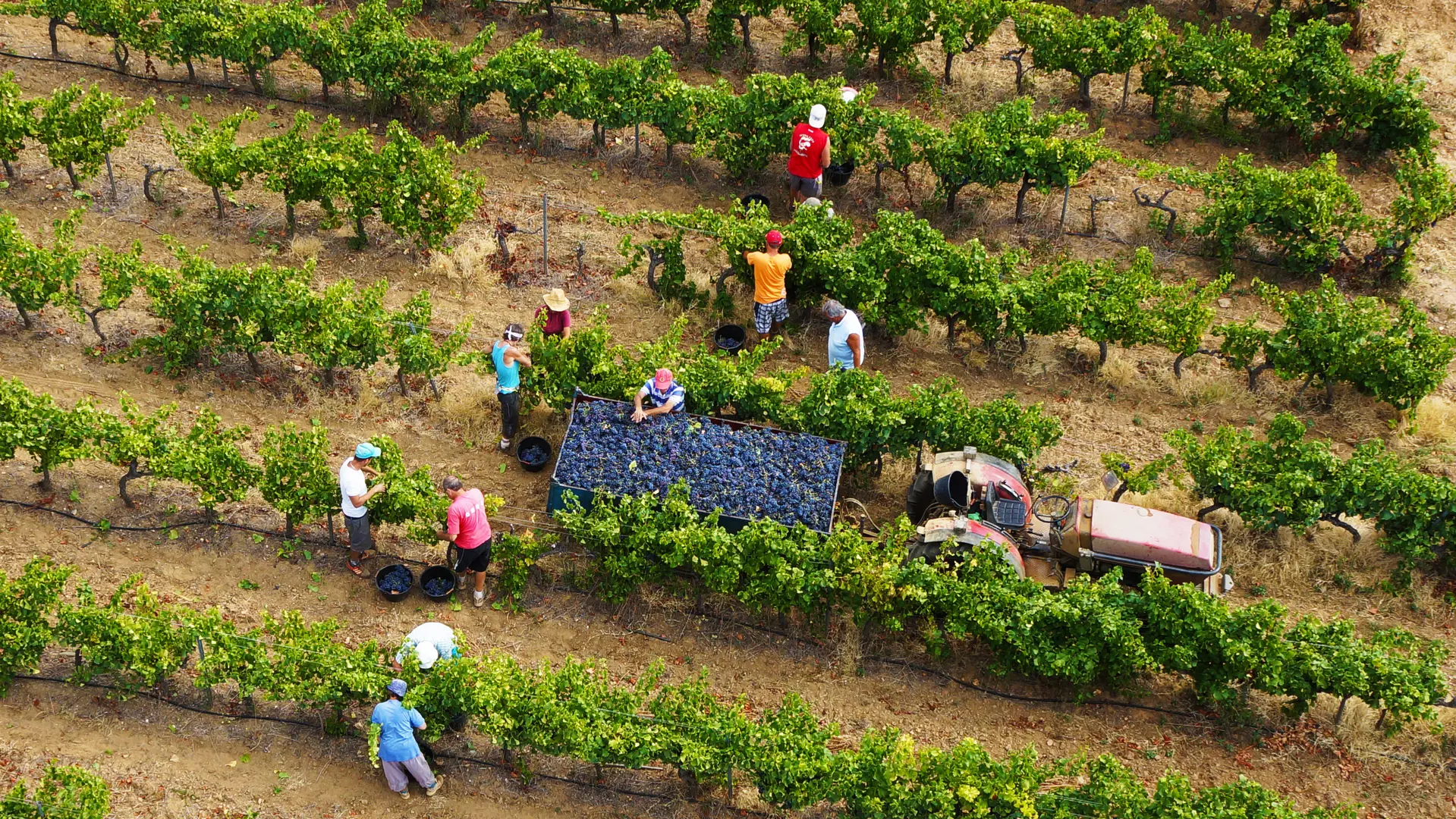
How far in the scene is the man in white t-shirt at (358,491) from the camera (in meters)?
15.0

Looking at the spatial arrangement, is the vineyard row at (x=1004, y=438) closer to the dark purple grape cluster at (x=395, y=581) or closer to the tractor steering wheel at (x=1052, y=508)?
the tractor steering wheel at (x=1052, y=508)

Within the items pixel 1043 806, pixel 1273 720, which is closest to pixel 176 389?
pixel 1043 806

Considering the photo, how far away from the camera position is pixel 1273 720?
49.0 feet

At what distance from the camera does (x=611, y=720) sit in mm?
13648

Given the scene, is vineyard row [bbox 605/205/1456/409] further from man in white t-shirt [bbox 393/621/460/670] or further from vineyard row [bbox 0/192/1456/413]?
man in white t-shirt [bbox 393/621/460/670]

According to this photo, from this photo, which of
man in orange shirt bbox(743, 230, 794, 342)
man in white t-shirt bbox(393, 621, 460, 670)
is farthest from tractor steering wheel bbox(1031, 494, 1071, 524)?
man in white t-shirt bbox(393, 621, 460, 670)

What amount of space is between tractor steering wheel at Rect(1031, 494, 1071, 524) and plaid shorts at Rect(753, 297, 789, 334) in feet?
13.8

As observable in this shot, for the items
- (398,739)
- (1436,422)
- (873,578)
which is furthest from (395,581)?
(1436,422)

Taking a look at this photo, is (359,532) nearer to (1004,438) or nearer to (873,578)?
(873,578)

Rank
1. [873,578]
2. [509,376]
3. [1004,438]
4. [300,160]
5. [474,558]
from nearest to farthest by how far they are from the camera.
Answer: [873,578], [474,558], [1004,438], [509,376], [300,160]

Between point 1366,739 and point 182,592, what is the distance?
12.4m

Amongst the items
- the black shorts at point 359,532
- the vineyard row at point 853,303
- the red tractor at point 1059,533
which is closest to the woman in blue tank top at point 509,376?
the vineyard row at point 853,303

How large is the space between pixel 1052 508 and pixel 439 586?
22.4 ft

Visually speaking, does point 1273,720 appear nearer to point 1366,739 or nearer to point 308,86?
point 1366,739
